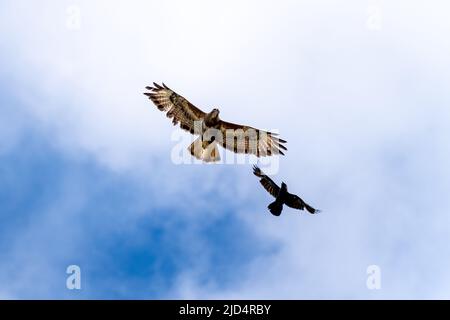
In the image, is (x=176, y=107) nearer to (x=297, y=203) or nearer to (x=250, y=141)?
(x=250, y=141)

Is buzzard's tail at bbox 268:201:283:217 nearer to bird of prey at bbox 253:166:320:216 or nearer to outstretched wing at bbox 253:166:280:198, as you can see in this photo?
bird of prey at bbox 253:166:320:216

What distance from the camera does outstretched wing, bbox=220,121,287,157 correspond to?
32.4m

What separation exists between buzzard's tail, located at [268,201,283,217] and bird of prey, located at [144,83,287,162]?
12.2ft

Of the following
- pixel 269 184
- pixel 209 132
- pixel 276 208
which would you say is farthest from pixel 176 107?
pixel 276 208

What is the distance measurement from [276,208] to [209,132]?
450 cm

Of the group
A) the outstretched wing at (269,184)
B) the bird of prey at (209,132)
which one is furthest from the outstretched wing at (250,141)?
the outstretched wing at (269,184)

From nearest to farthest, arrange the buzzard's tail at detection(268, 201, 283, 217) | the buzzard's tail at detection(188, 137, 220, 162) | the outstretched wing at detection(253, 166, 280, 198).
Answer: the buzzard's tail at detection(268, 201, 283, 217), the outstretched wing at detection(253, 166, 280, 198), the buzzard's tail at detection(188, 137, 220, 162)

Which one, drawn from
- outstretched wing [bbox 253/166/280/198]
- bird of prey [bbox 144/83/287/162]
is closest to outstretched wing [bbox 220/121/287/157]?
bird of prey [bbox 144/83/287/162]

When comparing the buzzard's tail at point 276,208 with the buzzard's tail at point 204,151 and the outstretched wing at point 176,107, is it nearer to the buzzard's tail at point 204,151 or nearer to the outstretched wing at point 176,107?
the buzzard's tail at point 204,151
